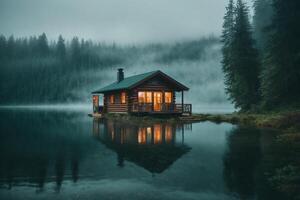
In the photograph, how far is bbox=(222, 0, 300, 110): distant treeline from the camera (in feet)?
93.8

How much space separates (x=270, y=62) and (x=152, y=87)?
15.3 m

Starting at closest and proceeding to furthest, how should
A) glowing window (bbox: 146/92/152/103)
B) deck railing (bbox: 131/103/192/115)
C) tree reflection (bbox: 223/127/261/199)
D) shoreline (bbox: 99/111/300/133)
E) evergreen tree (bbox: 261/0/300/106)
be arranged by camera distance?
tree reflection (bbox: 223/127/261/199)
shoreline (bbox: 99/111/300/133)
evergreen tree (bbox: 261/0/300/106)
deck railing (bbox: 131/103/192/115)
glowing window (bbox: 146/92/152/103)

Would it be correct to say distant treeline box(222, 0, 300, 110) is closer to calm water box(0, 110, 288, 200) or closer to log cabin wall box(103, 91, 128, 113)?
log cabin wall box(103, 91, 128, 113)

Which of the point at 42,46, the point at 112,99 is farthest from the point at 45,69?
the point at 112,99

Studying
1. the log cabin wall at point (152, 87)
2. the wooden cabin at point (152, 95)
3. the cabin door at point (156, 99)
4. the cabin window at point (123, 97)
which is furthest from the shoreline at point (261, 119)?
the cabin door at point (156, 99)

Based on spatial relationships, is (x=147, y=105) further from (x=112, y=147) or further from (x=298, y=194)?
(x=298, y=194)

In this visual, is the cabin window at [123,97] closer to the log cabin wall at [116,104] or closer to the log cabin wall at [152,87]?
the log cabin wall at [116,104]

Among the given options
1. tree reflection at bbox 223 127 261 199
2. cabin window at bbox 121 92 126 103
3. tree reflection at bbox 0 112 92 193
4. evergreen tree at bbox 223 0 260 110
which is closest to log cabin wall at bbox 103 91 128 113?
cabin window at bbox 121 92 126 103

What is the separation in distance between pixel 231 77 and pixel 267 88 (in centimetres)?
1139

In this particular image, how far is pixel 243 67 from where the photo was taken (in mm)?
38594

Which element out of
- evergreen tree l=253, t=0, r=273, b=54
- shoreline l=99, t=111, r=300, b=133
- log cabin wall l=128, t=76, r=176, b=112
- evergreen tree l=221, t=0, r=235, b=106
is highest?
evergreen tree l=253, t=0, r=273, b=54

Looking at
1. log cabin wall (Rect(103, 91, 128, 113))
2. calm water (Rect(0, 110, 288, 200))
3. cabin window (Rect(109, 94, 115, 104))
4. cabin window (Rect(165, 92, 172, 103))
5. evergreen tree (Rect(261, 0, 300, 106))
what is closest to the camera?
calm water (Rect(0, 110, 288, 200))

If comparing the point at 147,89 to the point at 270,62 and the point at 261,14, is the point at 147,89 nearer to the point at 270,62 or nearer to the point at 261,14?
the point at 270,62

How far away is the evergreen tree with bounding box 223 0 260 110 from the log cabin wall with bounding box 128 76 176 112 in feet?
38.3
